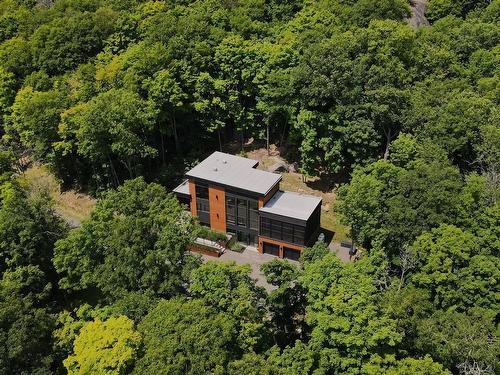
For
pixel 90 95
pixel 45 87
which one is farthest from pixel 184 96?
pixel 45 87

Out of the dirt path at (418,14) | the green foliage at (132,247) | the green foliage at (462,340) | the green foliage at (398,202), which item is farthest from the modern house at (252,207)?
the dirt path at (418,14)

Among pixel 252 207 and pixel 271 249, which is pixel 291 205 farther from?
pixel 271 249

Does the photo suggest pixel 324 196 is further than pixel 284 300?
Yes

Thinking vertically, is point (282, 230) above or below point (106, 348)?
below

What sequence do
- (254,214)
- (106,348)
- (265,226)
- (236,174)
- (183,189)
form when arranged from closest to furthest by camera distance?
1. (106,348)
2. (265,226)
3. (254,214)
4. (236,174)
5. (183,189)

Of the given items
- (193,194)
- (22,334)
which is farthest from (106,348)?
(193,194)

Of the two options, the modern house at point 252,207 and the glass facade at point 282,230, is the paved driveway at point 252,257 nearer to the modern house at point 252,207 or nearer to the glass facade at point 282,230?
the modern house at point 252,207

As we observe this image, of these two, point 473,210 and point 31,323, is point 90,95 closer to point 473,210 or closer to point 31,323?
point 31,323
